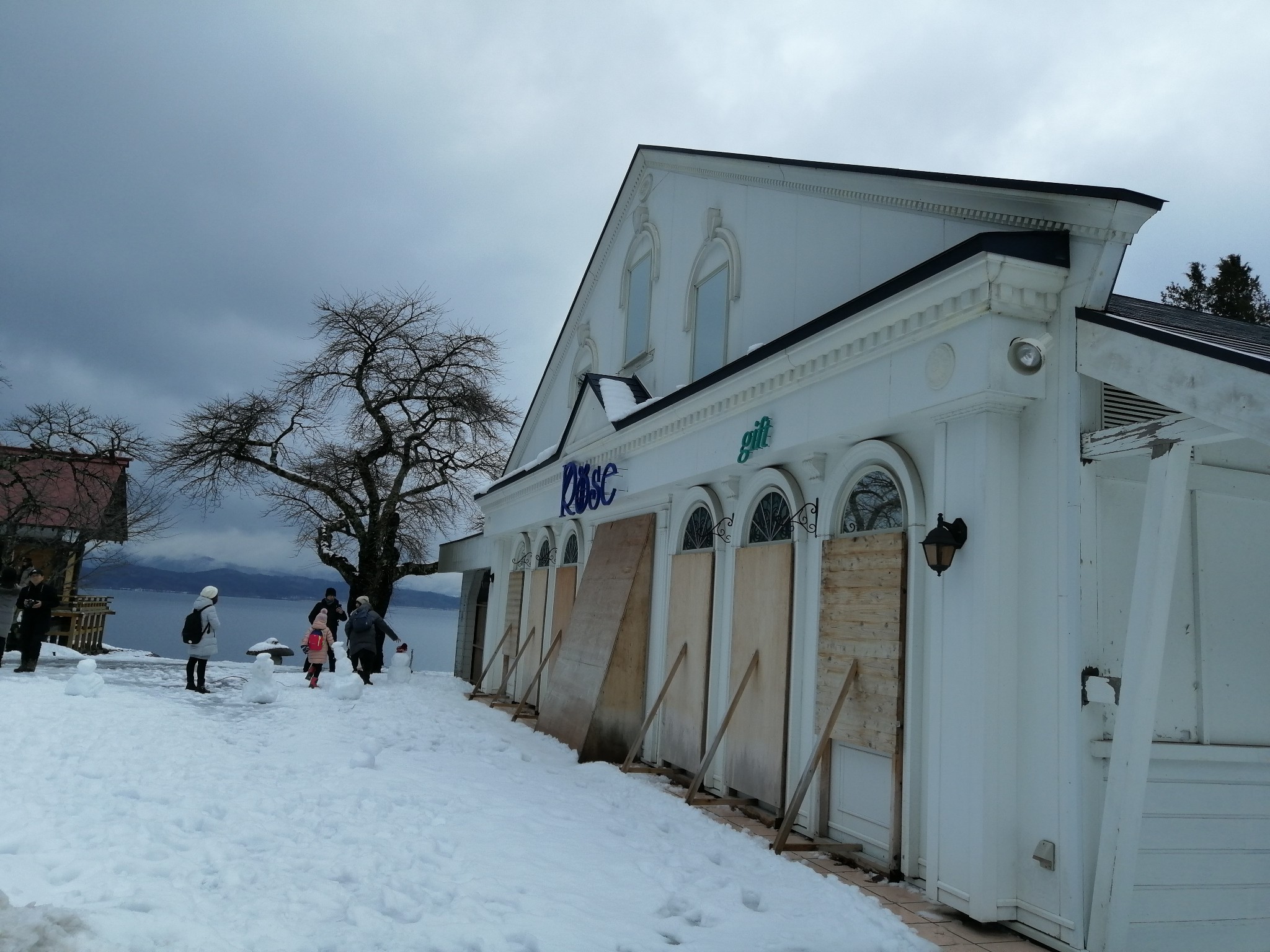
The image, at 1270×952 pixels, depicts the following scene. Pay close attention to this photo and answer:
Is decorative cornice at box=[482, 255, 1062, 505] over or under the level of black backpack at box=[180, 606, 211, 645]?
over

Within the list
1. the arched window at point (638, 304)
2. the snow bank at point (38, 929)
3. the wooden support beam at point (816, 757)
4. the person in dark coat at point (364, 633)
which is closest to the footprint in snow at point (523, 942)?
the snow bank at point (38, 929)

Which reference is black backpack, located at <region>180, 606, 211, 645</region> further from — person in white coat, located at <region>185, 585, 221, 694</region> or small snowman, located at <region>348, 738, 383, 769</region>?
small snowman, located at <region>348, 738, 383, 769</region>

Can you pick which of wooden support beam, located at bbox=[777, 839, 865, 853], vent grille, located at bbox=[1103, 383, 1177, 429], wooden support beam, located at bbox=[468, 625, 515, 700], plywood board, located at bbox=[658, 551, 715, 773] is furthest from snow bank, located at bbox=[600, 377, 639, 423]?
wooden support beam, located at bbox=[468, 625, 515, 700]

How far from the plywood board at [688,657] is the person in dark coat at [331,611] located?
29.9 ft

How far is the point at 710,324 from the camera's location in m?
11.3

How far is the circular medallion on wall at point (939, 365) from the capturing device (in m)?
6.23

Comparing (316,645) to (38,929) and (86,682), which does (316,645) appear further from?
(38,929)

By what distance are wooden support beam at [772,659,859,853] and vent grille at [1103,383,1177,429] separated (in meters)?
2.75

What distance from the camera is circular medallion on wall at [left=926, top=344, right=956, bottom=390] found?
6234mm

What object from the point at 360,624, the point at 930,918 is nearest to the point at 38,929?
the point at 930,918

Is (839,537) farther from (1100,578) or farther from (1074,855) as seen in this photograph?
(1074,855)

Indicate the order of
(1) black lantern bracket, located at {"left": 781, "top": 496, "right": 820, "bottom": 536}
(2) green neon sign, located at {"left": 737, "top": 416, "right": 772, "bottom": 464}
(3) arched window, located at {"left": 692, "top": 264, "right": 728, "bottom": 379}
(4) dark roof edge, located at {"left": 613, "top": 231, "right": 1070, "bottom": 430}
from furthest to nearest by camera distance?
(3) arched window, located at {"left": 692, "top": 264, "right": 728, "bottom": 379} → (2) green neon sign, located at {"left": 737, "top": 416, "right": 772, "bottom": 464} → (1) black lantern bracket, located at {"left": 781, "top": 496, "right": 820, "bottom": 536} → (4) dark roof edge, located at {"left": 613, "top": 231, "right": 1070, "bottom": 430}

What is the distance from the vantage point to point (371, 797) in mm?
7824

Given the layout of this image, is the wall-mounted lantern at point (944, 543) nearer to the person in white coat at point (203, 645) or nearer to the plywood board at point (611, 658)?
the plywood board at point (611, 658)
